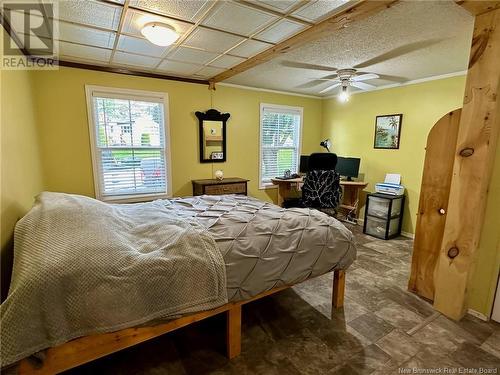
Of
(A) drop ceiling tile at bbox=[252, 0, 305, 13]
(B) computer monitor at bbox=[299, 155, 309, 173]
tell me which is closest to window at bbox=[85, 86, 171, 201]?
(A) drop ceiling tile at bbox=[252, 0, 305, 13]

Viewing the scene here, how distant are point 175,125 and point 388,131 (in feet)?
11.3

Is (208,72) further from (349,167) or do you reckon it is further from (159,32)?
(349,167)

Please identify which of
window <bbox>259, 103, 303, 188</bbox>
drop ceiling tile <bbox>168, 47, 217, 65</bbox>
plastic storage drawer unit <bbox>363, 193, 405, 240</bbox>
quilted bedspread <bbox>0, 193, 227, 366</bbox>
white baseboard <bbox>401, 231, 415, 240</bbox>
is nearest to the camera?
quilted bedspread <bbox>0, 193, 227, 366</bbox>

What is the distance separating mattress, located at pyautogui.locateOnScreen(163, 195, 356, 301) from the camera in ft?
5.27

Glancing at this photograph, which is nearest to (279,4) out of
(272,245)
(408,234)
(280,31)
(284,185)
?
(280,31)

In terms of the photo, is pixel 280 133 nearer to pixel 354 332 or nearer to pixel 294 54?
pixel 294 54

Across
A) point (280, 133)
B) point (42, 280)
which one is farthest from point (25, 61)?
point (280, 133)

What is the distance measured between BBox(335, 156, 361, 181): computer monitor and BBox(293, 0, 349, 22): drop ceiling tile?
9.15ft

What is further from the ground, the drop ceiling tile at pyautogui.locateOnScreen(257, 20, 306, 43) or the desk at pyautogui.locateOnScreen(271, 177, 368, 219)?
the drop ceiling tile at pyautogui.locateOnScreen(257, 20, 306, 43)

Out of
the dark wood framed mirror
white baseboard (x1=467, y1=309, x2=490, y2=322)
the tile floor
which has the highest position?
the dark wood framed mirror

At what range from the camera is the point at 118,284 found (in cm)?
122

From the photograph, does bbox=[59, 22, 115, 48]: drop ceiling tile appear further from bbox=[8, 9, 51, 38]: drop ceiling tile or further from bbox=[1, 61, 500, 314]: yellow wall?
bbox=[1, 61, 500, 314]: yellow wall

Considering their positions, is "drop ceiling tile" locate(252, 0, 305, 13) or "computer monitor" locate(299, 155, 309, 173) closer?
"drop ceiling tile" locate(252, 0, 305, 13)

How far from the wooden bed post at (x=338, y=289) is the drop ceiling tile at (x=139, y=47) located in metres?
2.84
